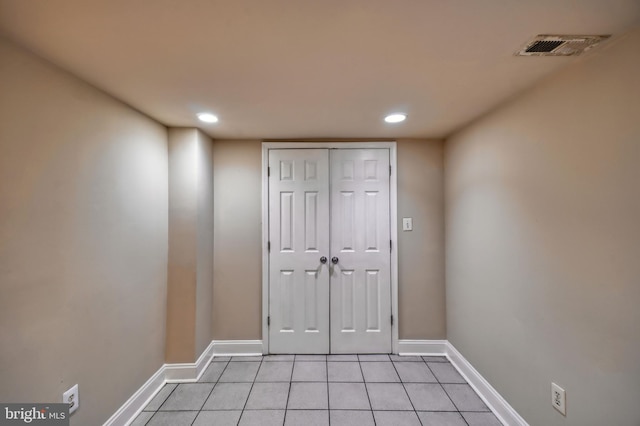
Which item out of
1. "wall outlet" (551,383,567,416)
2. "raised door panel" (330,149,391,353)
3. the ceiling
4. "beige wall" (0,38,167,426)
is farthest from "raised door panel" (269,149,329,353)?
"wall outlet" (551,383,567,416)

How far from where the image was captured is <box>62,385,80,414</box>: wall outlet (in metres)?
1.45

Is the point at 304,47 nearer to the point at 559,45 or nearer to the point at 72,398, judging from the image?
the point at 559,45

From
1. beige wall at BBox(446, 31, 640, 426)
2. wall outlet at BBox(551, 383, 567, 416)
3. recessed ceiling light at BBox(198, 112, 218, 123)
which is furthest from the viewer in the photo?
recessed ceiling light at BBox(198, 112, 218, 123)

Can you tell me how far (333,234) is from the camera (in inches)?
112

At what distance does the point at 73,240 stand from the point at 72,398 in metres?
0.84

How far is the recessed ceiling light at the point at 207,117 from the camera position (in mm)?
2088

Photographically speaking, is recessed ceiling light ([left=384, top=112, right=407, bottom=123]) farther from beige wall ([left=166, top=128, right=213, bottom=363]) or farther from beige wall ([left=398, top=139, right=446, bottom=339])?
beige wall ([left=166, top=128, right=213, bottom=363])

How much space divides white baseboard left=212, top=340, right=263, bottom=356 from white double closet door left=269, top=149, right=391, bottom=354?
0.59 feet

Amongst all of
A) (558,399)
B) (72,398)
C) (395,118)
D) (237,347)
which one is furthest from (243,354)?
(395,118)

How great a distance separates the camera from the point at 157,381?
2234 mm

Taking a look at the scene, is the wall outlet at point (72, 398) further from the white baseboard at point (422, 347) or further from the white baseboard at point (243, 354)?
the white baseboard at point (422, 347)

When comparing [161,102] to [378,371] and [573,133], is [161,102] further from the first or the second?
[378,371]

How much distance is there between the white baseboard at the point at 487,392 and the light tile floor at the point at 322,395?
47mm

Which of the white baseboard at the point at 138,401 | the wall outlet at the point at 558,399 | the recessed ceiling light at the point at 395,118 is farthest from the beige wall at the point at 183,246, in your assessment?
the wall outlet at the point at 558,399
